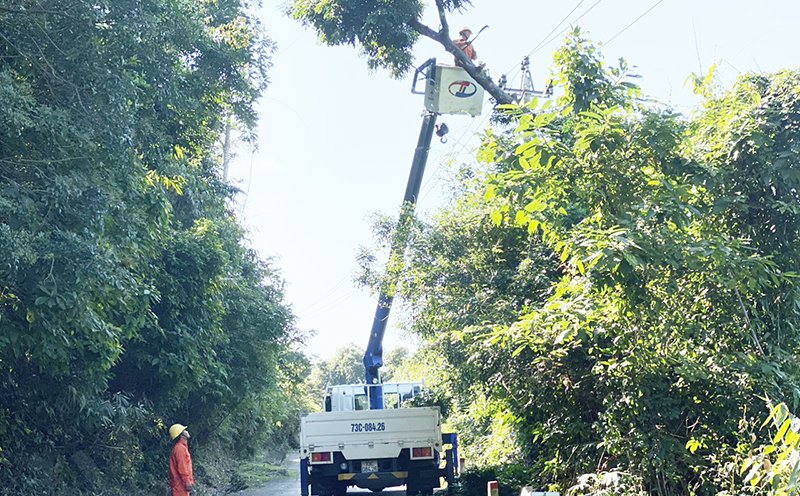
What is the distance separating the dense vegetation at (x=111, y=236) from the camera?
8.32 m

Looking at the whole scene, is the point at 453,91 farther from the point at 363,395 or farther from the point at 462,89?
the point at 363,395

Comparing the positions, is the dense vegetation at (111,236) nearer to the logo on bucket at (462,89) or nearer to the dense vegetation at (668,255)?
the logo on bucket at (462,89)

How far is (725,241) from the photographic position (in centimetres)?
712

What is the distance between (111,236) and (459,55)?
7783mm

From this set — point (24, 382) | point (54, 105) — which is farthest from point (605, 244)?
point (24, 382)

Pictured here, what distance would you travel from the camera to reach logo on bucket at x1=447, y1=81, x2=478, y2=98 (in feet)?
49.8

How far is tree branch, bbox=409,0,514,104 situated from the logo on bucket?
1.23 feet

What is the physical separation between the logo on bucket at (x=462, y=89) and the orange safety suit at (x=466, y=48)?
0.51 metres

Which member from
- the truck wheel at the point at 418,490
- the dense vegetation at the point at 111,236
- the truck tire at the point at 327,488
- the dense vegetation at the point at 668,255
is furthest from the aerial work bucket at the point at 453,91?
the truck tire at the point at 327,488

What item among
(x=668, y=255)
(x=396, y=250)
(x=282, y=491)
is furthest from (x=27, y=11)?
(x=282, y=491)

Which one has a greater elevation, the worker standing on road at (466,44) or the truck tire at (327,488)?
the worker standing on road at (466,44)

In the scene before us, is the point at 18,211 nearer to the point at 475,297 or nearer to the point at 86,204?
the point at 86,204

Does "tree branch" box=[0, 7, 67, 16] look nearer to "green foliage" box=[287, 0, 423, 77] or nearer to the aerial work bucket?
"green foliage" box=[287, 0, 423, 77]

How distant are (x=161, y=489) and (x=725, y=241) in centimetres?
1353
